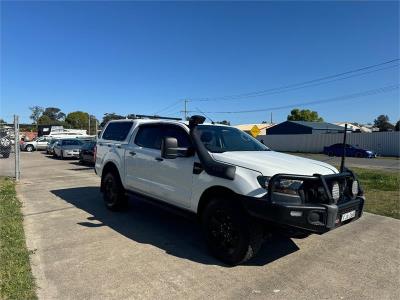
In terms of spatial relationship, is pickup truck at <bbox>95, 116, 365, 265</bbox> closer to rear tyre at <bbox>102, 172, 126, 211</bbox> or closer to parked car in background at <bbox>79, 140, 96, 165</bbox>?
rear tyre at <bbox>102, 172, 126, 211</bbox>

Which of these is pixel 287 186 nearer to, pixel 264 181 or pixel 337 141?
pixel 264 181

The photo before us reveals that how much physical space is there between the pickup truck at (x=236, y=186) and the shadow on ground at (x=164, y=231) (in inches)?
19.3

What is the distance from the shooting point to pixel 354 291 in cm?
432

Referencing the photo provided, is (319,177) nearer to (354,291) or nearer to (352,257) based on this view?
(354,291)

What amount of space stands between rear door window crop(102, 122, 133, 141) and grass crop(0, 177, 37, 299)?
2366mm

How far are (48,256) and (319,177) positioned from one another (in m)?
3.70

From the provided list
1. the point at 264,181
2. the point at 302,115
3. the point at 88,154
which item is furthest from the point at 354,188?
the point at 302,115

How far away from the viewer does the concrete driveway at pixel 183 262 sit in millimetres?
4254

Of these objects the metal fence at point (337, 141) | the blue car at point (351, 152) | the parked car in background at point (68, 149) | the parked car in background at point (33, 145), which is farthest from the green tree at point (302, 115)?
the parked car in background at point (68, 149)

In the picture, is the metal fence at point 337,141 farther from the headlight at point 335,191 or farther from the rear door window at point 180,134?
the headlight at point 335,191

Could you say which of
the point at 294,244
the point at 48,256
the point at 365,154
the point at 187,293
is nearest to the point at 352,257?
the point at 294,244

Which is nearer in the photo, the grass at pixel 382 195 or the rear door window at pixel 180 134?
the rear door window at pixel 180 134

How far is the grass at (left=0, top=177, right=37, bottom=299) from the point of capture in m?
4.03

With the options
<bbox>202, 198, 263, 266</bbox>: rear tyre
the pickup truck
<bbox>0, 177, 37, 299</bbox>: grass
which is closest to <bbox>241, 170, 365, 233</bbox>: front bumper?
the pickup truck
